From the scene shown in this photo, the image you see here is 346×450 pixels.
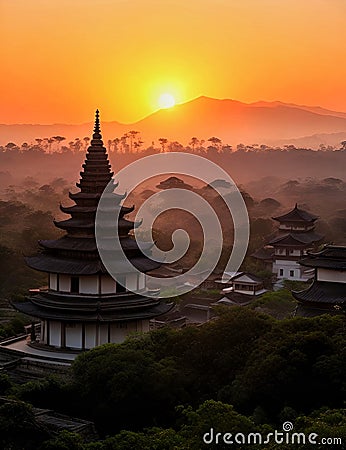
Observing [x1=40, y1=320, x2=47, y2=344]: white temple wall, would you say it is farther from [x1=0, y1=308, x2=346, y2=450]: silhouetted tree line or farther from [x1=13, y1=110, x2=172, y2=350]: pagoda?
[x1=0, y1=308, x2=346, y2=450]: silhouetted tree line

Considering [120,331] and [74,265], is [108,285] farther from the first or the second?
[120,331]

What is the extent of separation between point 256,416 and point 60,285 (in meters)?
13.2

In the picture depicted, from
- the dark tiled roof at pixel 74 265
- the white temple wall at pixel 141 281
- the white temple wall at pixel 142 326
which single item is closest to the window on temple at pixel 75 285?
the dark tiled roof at pixel 74 265

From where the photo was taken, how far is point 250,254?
57.0 m

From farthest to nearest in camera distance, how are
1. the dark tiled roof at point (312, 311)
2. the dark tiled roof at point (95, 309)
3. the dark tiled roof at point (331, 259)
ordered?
the dark tiled roof at point (95, 309) < the dark tiled roof at point (331, 259) < the dark tiled roof at point (312, 311)

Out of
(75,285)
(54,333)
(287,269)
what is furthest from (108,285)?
(287,269)

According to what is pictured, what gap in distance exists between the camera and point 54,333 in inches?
1083

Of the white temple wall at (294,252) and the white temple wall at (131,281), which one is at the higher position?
the white temple wall at (131,281)

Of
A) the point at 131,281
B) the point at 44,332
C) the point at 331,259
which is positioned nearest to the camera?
the point at 331,259

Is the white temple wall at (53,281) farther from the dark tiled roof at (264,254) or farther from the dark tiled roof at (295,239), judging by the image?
the dark tiled roof at (264,254)

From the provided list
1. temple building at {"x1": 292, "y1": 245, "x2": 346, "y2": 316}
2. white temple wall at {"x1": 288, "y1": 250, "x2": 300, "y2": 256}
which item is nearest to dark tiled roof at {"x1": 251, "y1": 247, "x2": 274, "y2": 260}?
white temple wall at {"x1": 288, "y1": 250, "x2": 300, "y2": 256}

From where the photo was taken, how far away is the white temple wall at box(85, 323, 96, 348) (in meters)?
26.9

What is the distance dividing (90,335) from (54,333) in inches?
53.9

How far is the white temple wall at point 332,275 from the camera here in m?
25.2
